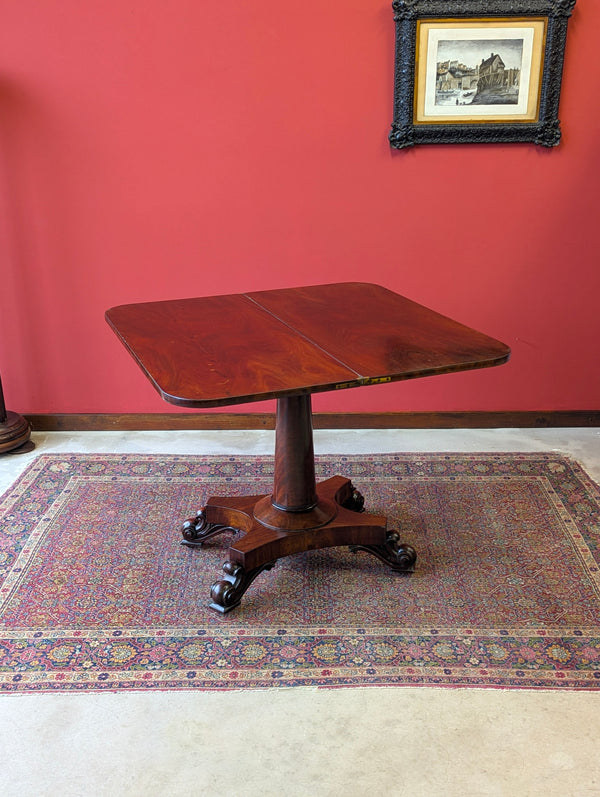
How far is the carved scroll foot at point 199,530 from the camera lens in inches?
112

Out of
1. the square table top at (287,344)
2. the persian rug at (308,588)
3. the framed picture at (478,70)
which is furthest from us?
the framed picture at (478,70)

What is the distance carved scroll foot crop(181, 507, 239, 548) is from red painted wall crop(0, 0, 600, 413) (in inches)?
44.0

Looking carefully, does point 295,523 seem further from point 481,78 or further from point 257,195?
point 481,78

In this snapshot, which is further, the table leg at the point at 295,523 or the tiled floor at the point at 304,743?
the table leg at the point at 295,523

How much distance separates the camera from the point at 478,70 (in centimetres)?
339

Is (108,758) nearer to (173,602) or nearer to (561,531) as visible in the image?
(173,602)

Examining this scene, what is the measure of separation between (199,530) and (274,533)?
1.16ft

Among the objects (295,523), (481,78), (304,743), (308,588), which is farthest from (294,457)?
(481,78)

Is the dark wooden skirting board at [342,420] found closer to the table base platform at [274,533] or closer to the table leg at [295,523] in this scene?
the table base platform at [274,533]

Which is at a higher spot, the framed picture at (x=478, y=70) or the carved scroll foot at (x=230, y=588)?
the framed picture at (x=478, y=70)

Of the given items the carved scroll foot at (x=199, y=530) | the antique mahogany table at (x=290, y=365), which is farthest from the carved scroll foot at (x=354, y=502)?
the carved scroll foot at (x=199, y=530)

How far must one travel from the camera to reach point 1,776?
1.90 meters

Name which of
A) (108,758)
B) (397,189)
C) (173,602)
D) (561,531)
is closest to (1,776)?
(108,758)

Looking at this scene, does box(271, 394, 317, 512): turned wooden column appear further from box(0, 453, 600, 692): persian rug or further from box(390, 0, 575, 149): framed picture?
box(390, 0, 575, 149): framed picture
